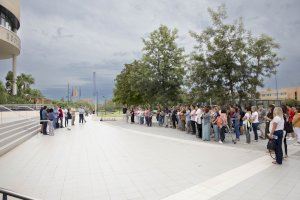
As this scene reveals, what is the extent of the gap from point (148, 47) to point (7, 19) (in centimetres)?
2546

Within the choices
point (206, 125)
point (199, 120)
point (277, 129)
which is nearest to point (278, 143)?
point (277, 129)

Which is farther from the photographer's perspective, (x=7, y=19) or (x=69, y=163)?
(x=7, y=19)

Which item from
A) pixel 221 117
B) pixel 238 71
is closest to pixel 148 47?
pixel 238 71

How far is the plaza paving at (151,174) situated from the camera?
711cm

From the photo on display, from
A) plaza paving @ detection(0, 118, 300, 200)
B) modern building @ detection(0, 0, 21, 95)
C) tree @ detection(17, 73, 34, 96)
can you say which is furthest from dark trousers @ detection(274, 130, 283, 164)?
tree @ detection(17, 73, 34, 96)

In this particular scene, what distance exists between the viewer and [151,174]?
8.90 metres

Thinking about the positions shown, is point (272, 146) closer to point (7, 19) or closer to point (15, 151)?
point (15, 151)

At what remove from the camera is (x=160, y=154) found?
12398 mm

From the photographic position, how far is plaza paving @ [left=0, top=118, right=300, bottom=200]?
23.3 ft

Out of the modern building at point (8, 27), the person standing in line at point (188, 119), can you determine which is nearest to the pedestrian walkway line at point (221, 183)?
the person standing in line at point (188, 119)

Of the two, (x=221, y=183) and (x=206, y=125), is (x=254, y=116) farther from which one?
(x=221, y=183)

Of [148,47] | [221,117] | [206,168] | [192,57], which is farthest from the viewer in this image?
[148,47]

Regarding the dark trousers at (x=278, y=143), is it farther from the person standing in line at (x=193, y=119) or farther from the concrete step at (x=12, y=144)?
the concrete step at (x=12, y=144)

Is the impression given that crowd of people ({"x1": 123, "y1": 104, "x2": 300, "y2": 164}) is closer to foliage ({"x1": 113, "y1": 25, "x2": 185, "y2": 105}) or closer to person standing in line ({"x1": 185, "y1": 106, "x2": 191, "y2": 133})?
person standing in line ({"x1": 185, "y1": 106, "x2": 191, "y2": 133})
